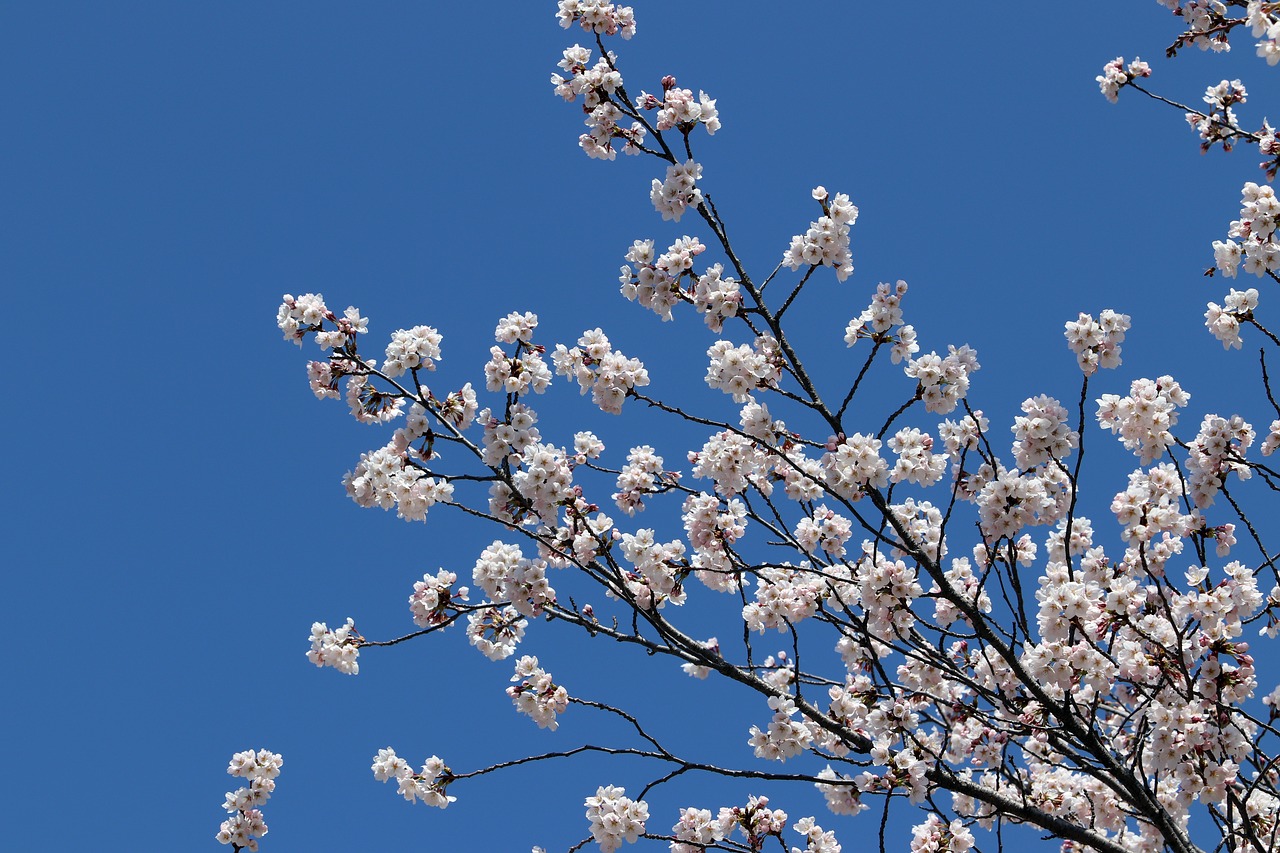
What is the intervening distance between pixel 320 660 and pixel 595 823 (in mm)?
2218

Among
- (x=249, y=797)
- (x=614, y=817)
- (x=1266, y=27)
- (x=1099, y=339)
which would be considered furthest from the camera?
(x=249, y=797)

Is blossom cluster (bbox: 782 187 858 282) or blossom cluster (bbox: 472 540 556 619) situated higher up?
blossom cluster (bbox: 782 187 858 282)

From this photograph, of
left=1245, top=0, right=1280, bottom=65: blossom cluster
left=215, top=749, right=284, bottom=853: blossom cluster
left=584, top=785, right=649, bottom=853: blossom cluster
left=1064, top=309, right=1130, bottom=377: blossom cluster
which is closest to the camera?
left=1245, top=0, right=1280, bottom=65: blossom cluster

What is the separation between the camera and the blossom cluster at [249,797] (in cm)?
812

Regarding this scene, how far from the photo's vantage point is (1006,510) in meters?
6.02

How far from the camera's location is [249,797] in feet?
27.4

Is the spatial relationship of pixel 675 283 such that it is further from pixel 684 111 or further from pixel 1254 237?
pixel 1254 237

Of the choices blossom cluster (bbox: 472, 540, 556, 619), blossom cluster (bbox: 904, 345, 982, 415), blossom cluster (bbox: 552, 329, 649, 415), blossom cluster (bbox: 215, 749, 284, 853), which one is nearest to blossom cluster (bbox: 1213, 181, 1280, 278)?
blossom cluster (bbox: 904, 345, 982, 415)

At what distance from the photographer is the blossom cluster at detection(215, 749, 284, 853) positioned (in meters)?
8.12

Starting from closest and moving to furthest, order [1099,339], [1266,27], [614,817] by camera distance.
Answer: [1266,27], [1099,339], [614,817]

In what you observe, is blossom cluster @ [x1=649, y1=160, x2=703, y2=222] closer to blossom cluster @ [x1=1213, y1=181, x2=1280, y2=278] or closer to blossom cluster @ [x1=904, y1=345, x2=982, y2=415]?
blossom cluster @ [x1=904, y1=345, x2=982, y2=415]

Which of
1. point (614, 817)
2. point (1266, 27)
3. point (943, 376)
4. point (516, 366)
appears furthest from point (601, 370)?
point (1266, 27)

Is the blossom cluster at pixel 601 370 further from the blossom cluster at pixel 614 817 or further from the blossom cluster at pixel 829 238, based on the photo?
the blossom cluster at pixel 614 817

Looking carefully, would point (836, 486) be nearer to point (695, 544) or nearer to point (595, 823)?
point (695, 544)
